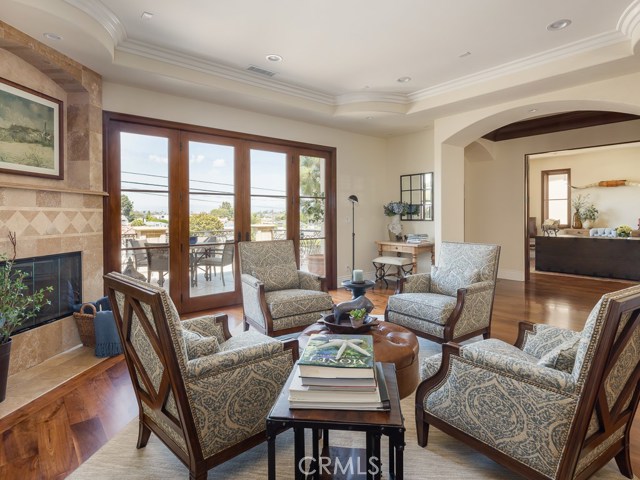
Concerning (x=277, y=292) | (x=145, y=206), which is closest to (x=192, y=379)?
(x=277, y=292)

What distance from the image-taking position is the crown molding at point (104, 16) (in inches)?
112

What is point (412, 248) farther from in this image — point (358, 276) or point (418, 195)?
point (358, 276)

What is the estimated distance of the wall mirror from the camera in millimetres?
6195

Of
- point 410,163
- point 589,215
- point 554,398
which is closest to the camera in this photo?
point 554,398

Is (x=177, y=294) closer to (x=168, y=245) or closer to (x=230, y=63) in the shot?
(x=168, y=245)

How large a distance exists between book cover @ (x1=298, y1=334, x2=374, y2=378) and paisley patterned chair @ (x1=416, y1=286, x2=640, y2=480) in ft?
1.93

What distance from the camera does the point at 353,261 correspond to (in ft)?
21.2

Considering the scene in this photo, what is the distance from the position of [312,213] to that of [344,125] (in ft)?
4.89

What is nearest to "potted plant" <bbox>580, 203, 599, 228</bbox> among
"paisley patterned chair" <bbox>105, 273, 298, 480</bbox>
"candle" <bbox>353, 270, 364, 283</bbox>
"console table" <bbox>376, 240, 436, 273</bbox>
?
"console table" <bbox>376, 240, 436, 273</bbox>

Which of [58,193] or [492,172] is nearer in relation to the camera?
[58,193]

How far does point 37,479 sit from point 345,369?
5.46ft

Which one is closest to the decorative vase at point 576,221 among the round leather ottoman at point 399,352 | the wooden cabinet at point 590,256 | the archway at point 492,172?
the wooden cabinet at point 590,256

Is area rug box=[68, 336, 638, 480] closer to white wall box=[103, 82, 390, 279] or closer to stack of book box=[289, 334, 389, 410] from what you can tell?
stack of book box=[289, 334, 389, 410]

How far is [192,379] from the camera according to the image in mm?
1523
